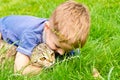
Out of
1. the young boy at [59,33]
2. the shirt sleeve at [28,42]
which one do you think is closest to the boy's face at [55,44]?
the young boy at [59,33]

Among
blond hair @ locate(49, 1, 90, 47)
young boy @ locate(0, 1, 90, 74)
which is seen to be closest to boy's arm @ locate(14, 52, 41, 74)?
young boy @ locate(0, 1, 90, 74)

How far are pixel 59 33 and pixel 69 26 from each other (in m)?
0.09

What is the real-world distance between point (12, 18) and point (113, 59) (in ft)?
3.25

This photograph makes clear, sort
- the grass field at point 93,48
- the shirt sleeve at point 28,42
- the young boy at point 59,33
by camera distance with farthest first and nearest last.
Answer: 1. the shirt sleeve at point 28,42
2. the young boy at point 59,33
3. the grass field at point 93,48

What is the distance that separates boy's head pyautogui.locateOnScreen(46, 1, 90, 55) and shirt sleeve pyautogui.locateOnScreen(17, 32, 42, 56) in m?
0.15

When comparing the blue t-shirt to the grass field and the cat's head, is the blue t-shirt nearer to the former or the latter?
the cat's head

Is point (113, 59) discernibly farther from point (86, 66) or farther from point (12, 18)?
point (12, 18)

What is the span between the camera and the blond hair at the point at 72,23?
3314 millimetres

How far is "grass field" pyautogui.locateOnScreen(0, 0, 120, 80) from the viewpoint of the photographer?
3217mm

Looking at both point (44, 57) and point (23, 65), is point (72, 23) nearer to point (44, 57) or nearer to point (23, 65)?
point (44, 57)

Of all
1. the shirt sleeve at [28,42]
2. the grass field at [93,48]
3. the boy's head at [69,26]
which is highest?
the boy's head at [69,26]

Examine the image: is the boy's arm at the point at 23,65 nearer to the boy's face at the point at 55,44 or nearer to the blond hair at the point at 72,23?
the boy's face at the point at 55,44

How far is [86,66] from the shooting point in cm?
342

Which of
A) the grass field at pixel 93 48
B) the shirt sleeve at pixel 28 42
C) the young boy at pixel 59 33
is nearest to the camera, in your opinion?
the grass field at pixel 93 48
